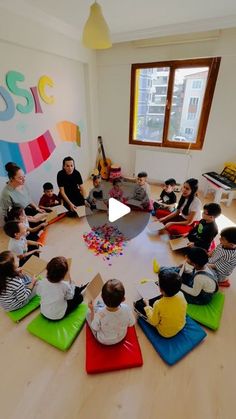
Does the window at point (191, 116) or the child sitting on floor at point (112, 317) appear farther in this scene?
the window at point (191, 116)

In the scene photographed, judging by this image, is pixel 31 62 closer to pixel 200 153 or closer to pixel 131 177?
pixel 131 177

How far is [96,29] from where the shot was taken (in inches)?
63.8

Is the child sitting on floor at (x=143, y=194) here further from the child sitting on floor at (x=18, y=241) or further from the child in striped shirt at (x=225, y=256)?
the child sitting on floor at (x=18, y=241)

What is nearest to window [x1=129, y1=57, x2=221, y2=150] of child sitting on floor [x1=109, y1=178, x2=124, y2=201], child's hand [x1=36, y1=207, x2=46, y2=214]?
child sitting on floor [x1=109, y1=178, x2=124, y2=201]

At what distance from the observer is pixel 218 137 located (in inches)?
136

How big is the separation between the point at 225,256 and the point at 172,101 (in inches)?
115

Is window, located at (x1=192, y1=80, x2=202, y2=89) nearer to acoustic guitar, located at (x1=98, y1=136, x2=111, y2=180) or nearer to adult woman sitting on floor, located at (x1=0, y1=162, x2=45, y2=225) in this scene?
acoustic guitar, located at (x1=98, y1=136, x2=111, y2=180)

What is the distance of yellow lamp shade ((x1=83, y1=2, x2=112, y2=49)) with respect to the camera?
5.23ft

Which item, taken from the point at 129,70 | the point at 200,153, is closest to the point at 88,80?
the point at 129,70

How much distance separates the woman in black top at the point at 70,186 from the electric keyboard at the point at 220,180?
6.76 ft

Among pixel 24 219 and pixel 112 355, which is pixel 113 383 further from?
pixel 24 219

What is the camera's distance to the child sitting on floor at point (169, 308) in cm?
125

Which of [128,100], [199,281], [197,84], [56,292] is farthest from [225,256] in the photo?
[128,100]
